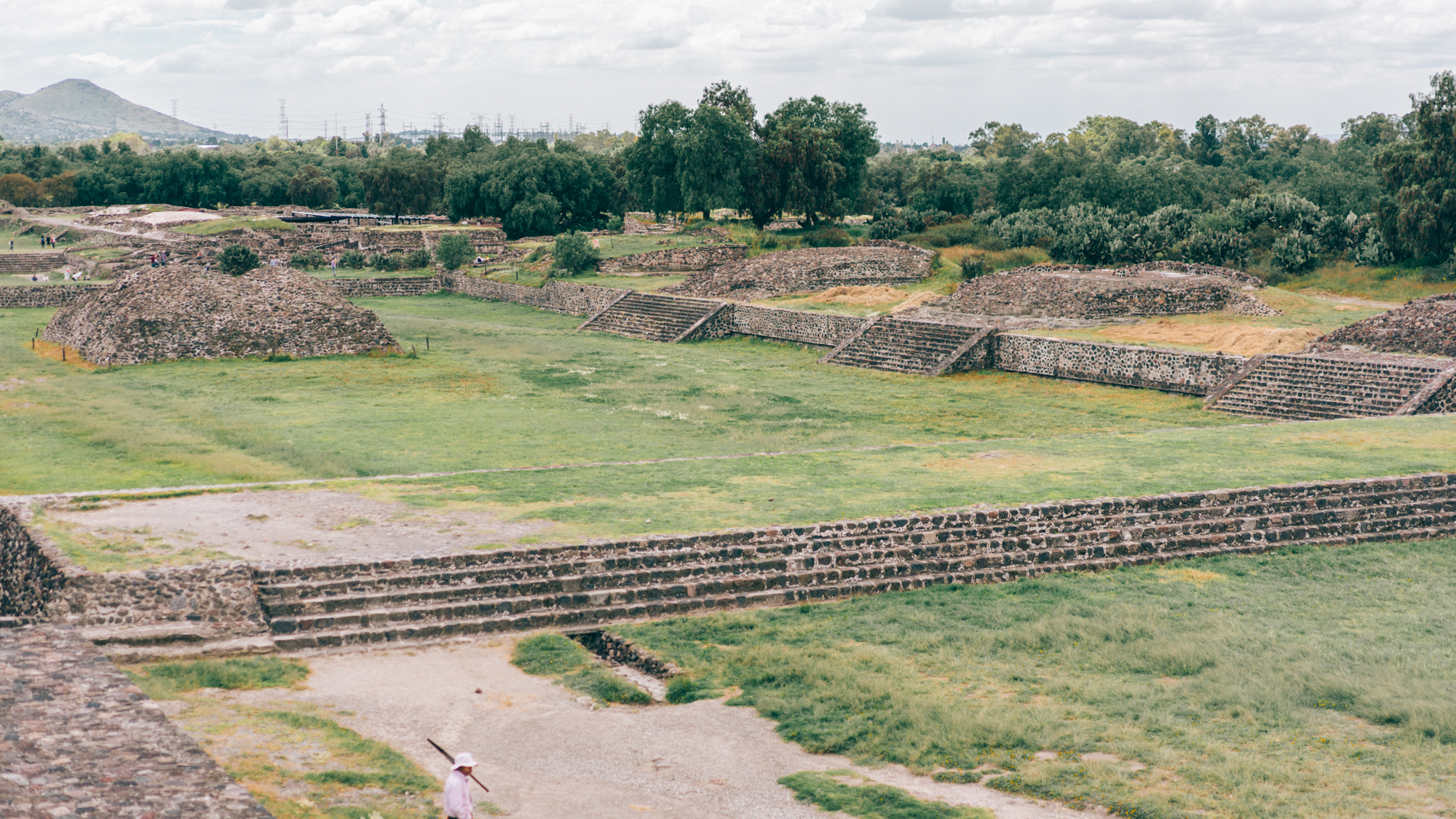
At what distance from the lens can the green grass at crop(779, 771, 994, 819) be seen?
10.4 meters

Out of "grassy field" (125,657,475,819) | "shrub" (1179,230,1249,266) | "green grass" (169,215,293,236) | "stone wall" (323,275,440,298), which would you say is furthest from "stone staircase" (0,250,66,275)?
"grassy field" (125,657,475,819)

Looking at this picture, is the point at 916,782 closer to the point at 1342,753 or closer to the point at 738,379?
the point at 1342,753

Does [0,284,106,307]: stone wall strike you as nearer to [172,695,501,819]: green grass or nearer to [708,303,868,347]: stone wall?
[708,303,868,347]: stone wall

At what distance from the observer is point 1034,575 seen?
696 inches

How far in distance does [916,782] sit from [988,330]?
29055 mm

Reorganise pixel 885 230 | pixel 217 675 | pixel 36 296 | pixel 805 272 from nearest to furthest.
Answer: pixel 217 675, pixel 805 272, pixel 36 296, pixel 885 230

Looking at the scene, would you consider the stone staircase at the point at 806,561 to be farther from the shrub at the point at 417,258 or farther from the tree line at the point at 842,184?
the shrub at the point at 417,258

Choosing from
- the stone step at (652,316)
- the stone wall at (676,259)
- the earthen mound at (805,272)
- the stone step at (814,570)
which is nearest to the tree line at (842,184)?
the stone wall at (676,259)

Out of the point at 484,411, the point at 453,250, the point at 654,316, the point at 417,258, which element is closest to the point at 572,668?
the point at 484,411

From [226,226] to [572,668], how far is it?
65054 mm

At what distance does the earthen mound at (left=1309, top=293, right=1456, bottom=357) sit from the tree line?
10569mm

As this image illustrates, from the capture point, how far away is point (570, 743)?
12148 millimetres

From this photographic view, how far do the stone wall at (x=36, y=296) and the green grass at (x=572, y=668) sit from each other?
4733 centimetres

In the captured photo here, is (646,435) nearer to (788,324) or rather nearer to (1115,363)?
(1115,363)
